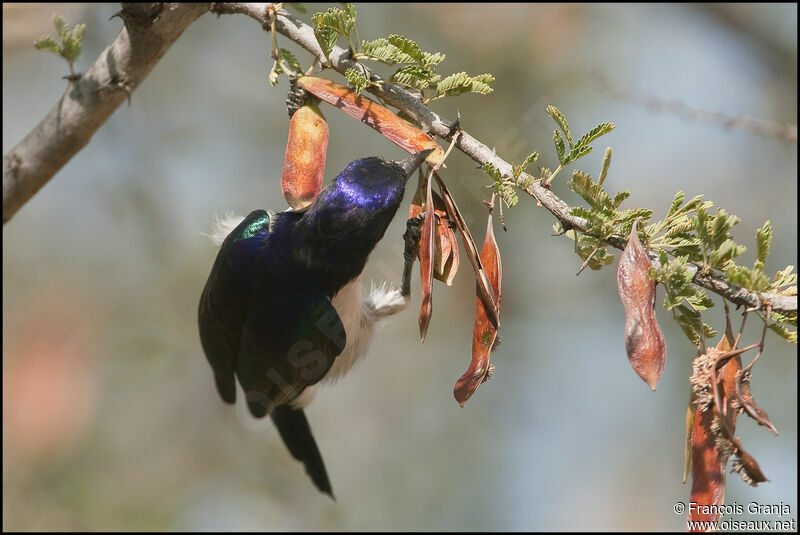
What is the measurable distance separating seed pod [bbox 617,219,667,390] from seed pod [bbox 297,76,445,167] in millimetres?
606

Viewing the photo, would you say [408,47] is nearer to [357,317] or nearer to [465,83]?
[465,83]

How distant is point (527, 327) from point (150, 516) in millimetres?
3470

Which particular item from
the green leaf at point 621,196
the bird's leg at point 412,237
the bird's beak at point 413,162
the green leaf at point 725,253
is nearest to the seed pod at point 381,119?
the bird's beak at point 413,162

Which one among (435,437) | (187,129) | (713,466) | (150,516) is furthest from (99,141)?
(713,466)

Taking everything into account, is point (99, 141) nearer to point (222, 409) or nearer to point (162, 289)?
point (162, 289)

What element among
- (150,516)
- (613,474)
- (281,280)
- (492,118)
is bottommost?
(150,516)

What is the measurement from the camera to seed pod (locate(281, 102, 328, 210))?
223 cm

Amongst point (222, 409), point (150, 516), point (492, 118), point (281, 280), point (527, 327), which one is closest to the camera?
point (281, 280)

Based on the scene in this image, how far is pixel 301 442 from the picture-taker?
3949 mm

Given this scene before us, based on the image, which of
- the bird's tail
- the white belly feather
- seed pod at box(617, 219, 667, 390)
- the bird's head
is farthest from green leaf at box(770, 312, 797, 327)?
the bird's tail

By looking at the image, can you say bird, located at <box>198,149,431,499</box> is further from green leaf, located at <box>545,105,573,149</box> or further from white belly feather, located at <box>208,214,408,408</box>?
green leaf, located at <box>545,105,573,149</box>

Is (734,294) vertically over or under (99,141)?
over

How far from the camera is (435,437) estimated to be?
6609mm

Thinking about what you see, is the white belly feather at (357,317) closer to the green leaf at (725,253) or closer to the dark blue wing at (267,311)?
the dark blue wing at (267,311)
